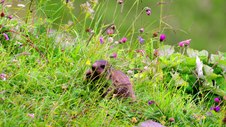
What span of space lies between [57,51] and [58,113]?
117 centimetres

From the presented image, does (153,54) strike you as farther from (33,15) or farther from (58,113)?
(58,113)

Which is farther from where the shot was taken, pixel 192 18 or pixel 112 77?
pixel 192 18

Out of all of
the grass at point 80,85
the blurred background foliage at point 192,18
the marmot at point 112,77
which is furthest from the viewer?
the blurred background foliage at point 192,18

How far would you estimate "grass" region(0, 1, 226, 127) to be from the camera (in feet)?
12.8

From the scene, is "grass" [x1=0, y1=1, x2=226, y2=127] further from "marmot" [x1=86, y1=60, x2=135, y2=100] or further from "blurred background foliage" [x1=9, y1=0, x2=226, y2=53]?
"blurred background foliage" [x1=9, y1=0, x2=226, y2=53]

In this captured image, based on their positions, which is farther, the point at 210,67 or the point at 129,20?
the point at 129,20

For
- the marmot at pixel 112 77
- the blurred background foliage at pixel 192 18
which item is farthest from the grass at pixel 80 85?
the blurred background foliage at pixel 192 18

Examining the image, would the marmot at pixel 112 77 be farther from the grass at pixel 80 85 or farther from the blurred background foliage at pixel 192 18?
the blurred background foliage at pixel 192 18

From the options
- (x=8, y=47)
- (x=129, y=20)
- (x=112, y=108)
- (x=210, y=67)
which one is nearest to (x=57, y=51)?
(x=8, y=47)

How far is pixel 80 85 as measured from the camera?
451 cm

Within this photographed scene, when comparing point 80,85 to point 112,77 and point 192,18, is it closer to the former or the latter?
point 112,77

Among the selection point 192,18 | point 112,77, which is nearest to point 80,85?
point 112,77

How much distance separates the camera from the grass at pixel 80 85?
390 centimetres

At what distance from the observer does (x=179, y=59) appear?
5.39 metres
